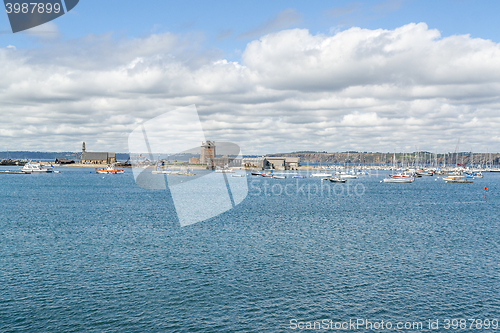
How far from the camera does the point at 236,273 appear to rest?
32625 millimetres

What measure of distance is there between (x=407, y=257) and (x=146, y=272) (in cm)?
2569

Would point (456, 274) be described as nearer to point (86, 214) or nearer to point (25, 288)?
point (25, 288)

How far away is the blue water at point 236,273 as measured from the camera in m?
24.3

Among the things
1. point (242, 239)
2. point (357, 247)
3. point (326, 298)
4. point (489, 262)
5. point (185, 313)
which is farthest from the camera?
point (242, 239)

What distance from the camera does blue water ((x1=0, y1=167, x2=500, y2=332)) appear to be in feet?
79.9

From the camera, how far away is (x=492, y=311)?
83.5 feet

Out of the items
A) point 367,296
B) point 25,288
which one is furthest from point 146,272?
point 367,296

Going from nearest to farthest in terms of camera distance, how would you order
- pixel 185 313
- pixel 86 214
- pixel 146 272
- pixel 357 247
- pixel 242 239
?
pixel 185 313, pixel 146 272, pixel 357 247, pixel 242 239, pixel 86 214

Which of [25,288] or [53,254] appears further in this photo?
[53,254]

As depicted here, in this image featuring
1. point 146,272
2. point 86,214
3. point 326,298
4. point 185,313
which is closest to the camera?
point 185,313

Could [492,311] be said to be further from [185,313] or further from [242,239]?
[242,239]

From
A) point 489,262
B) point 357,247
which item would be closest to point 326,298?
point 357,247

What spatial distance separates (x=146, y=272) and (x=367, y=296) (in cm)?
1821

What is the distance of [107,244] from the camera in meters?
42.8
